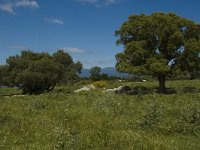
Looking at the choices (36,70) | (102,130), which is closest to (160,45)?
(36,70)

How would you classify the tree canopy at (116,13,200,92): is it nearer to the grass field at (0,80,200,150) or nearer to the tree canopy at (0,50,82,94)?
the tree canopy at (0,50,82,94)

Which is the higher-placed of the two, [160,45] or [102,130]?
[160,45]

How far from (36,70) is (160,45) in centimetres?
1796

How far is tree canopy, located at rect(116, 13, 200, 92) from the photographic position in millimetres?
50250

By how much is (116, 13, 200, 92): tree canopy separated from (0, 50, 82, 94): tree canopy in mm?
11413

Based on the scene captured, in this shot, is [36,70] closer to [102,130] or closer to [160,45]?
[160,45]

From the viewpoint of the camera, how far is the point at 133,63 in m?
52.2

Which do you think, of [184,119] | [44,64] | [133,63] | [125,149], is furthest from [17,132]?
[44,64]

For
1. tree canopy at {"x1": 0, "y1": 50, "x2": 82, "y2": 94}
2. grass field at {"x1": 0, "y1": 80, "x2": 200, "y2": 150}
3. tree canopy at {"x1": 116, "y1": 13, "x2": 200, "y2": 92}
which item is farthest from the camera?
tree canopy at {"x1": 0, "y1": 50, "x2": 82, "y2": 94}

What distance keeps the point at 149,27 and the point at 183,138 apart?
122 feet

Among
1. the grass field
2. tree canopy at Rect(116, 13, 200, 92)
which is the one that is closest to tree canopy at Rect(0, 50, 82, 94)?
tree canopy at Rect(116, 13, 200, 92)

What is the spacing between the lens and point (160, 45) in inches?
2063

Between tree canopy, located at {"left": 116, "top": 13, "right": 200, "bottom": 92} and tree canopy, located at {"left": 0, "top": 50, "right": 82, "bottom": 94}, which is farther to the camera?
tree canopy, located at {"left": 0, "top": 50, "right": 82, "bottom": 94}

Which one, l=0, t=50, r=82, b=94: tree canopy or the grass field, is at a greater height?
l=0, t=50, r=82, b=94: tree canopy
